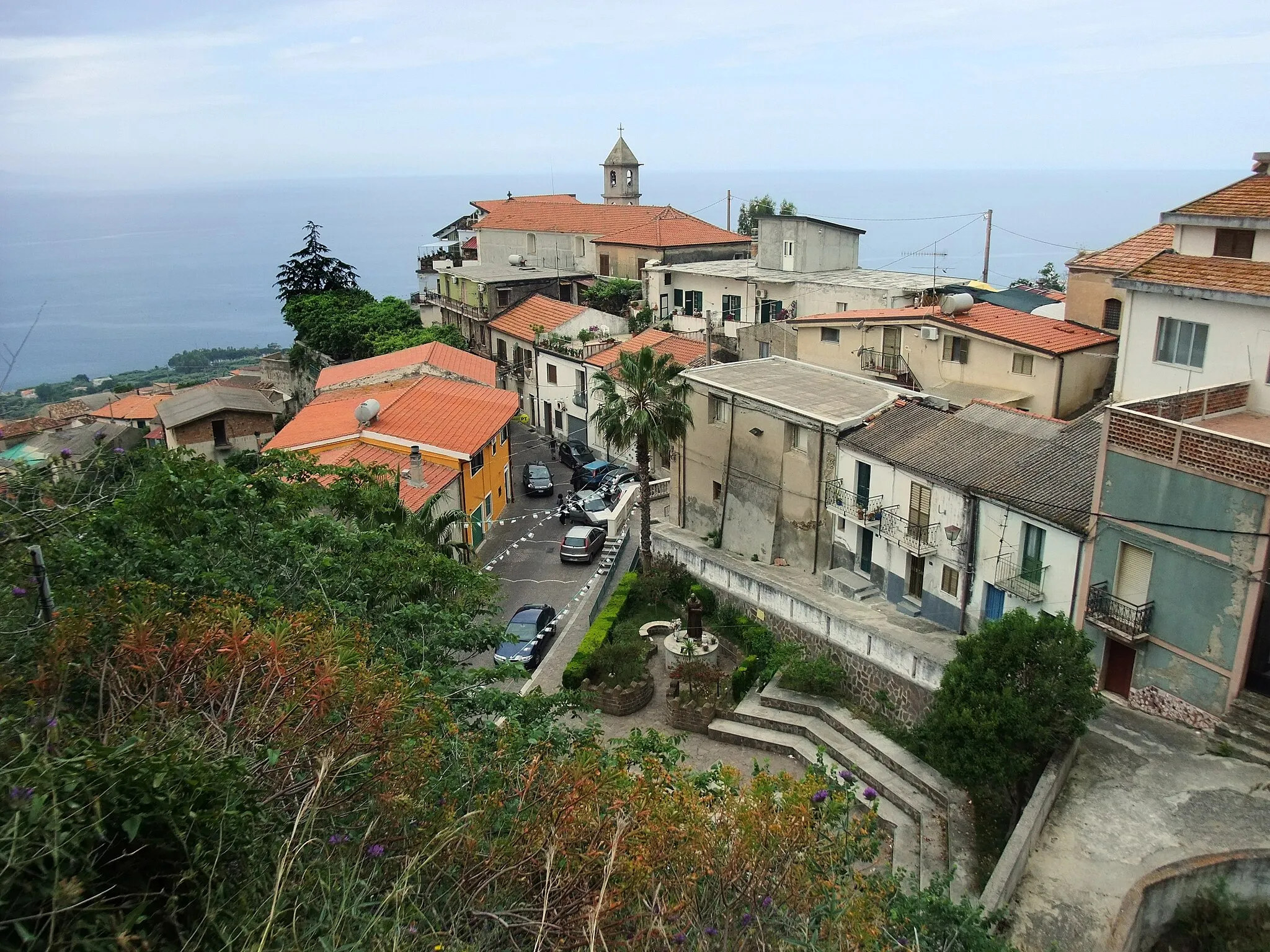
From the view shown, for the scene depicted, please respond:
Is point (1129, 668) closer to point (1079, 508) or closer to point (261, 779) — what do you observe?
point (1079, 508)

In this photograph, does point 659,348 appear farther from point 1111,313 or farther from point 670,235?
point 1111,313

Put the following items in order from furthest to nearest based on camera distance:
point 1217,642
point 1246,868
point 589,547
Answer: point 589,547 < point 1217,642 < point 1246,868

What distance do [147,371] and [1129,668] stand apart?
116 meters

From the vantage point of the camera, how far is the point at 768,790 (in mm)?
11125

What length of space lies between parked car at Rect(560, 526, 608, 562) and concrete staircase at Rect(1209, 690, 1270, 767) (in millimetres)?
21851

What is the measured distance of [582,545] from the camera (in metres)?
35.8

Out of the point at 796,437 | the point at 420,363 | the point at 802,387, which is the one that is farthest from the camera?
the point at 420,363

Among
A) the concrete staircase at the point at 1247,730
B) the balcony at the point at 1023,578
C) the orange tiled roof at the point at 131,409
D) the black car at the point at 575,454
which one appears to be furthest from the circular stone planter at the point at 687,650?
the orange tiled roof at the point at 131,409

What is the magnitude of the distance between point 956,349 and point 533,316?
1199 inches

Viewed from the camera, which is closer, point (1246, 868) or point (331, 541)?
point (1246, 868)

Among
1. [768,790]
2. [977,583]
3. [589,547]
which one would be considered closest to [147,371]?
[589,547]

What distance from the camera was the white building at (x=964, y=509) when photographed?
21.9 m

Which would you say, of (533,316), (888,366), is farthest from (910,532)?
(533,316)

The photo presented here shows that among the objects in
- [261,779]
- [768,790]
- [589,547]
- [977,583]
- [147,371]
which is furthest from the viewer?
[147,371]
